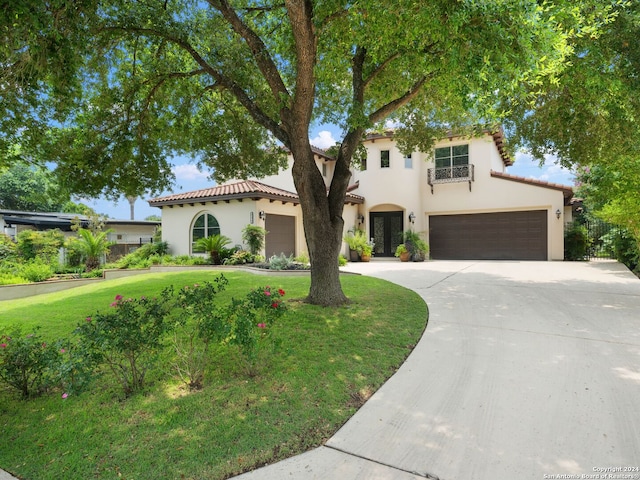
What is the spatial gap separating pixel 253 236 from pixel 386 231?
8.38 meters

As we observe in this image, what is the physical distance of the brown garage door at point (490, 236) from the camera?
16.8 metres

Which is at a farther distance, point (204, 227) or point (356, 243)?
point (356, 243)

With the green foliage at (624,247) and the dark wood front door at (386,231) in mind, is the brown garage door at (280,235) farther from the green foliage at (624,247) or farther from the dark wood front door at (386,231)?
the green foliage at (624,247)

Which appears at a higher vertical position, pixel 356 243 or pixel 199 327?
pixel 356 243

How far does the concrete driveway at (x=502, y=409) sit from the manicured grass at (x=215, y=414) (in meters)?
0.25

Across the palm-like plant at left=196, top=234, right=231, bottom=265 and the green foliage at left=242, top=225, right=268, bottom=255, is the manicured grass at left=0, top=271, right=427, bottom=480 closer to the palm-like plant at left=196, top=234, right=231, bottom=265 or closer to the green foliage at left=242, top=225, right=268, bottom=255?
the green foliage at left=242, top=225, right=268, bottom=255

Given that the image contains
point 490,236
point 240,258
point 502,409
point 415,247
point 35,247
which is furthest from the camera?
point 490,236

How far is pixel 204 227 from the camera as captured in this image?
16031 mm

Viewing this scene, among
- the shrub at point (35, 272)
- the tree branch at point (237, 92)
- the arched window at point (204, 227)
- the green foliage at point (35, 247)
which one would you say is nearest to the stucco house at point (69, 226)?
the green foliage at point (35, 247)

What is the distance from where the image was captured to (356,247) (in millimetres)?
17250

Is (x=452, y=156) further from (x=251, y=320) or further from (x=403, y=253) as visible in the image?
(x=251, y=320)

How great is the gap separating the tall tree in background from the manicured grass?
2242 mm

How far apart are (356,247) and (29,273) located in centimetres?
1301

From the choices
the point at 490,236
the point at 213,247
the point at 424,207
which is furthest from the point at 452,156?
the point at 213,247
